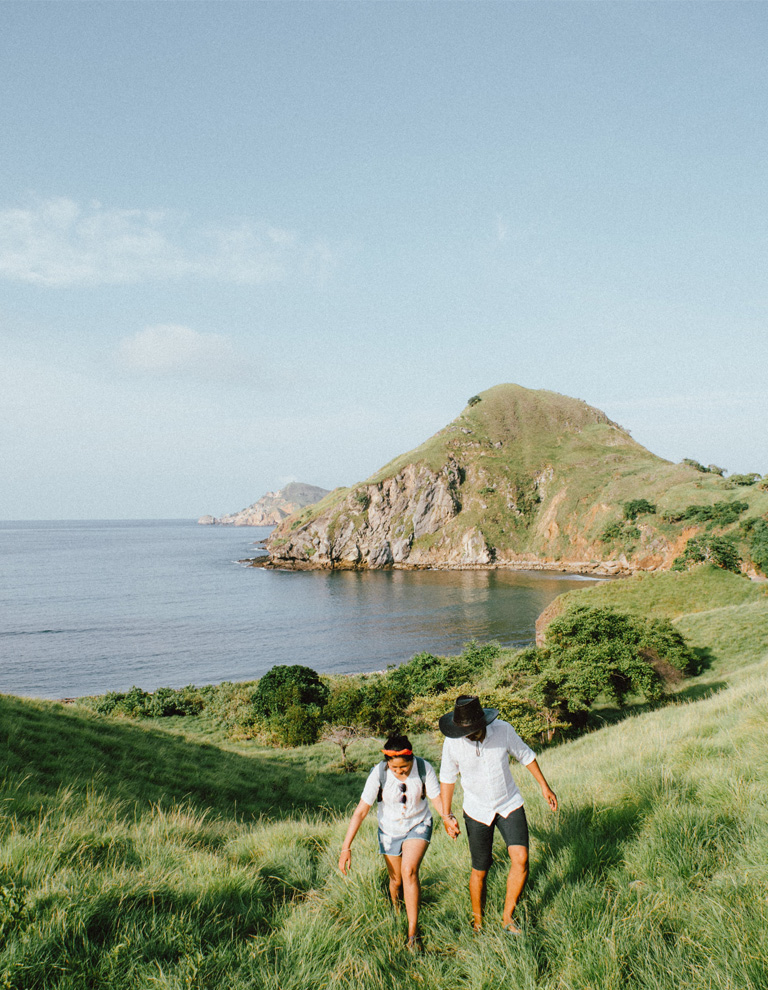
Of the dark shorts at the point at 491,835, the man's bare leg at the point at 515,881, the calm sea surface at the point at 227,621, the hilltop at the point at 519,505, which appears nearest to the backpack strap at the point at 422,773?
the dark shorts at the point at 491,835

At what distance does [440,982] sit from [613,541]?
9956 cm

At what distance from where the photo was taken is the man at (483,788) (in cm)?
448

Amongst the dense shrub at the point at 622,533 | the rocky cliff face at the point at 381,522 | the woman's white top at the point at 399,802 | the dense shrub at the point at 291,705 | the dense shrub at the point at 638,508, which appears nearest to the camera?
the woman's white top at the point at 399,802

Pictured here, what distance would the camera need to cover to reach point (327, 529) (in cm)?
11762

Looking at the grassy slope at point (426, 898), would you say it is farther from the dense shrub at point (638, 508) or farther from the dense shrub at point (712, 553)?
the dense shrub at point (638, 508)

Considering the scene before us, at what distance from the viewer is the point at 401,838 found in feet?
15.6

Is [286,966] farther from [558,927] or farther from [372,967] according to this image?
[558,927]

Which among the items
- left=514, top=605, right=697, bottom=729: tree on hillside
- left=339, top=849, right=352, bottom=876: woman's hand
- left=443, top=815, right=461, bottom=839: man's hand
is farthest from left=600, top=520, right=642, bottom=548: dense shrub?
left=339, top=849, right=352, bottom=876: woman's hand

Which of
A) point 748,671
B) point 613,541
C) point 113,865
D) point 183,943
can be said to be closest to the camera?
point 183,943

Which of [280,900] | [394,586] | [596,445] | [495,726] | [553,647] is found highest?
[596,445]

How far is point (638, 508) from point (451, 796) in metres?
100

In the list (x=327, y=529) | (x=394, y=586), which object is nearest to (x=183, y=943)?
(x=394, y=586)

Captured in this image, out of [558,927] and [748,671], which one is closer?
[558,927]

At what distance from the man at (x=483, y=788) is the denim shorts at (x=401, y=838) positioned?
0.22 metres
